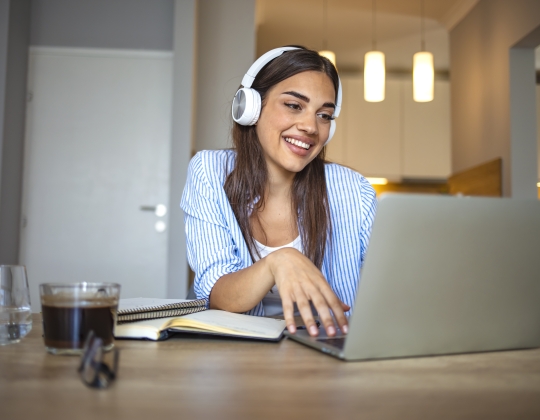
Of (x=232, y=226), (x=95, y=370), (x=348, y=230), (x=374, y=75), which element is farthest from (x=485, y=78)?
(x=95, y=370)

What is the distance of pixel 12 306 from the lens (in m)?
0.77

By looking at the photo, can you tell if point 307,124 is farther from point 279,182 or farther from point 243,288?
point 243,288

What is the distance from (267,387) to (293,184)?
1.14 metres

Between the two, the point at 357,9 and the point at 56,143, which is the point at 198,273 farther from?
the point at 357,9

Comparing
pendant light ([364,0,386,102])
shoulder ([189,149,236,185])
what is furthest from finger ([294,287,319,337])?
pendant light ([364,0,386,102])

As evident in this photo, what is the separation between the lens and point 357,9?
485 centimetres

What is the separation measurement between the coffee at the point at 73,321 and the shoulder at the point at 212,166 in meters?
0.79

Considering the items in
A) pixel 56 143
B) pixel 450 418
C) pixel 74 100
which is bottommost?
pixel 450 418

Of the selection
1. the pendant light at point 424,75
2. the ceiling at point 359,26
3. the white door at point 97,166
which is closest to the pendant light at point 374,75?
the pendant light at point 424,75

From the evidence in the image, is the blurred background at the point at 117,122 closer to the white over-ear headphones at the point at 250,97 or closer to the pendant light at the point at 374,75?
the pendant light at the point at 374,75

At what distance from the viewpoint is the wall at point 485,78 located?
3.76m

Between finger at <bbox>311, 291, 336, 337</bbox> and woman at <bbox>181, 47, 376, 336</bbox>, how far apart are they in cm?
49

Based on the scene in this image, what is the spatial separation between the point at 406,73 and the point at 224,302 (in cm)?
577

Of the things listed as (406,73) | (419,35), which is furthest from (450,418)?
(406,73)
